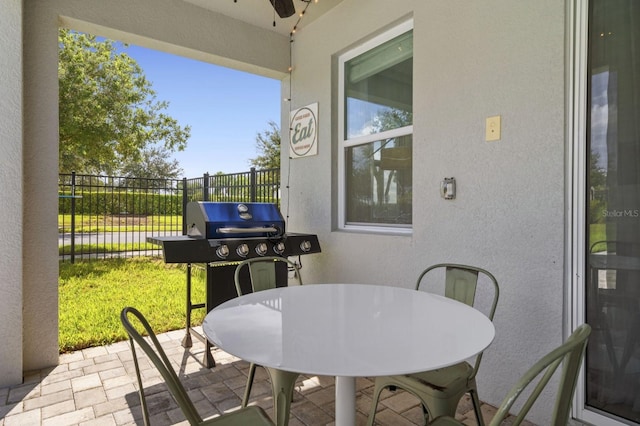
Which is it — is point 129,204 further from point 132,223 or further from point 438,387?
point 438,387

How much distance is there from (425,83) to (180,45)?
2.21m

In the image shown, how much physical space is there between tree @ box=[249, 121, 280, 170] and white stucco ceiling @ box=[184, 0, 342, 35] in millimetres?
10406

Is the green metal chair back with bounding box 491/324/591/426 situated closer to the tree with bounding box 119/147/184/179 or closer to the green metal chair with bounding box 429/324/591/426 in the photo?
the green metal chair with bounding box 429/324/591/426

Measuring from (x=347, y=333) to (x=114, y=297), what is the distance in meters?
4.39

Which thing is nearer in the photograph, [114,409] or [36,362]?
[114,409]

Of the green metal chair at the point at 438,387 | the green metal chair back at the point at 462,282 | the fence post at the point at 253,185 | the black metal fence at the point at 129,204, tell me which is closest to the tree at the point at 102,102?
the black metal fence at the point at 129,204

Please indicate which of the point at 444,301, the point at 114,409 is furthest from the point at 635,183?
the point at 114,409

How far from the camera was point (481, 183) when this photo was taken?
90.7 inches

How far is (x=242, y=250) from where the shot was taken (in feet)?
9.43

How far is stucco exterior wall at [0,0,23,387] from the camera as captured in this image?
251 centimetres

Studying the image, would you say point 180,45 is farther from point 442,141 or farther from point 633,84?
point 633,84

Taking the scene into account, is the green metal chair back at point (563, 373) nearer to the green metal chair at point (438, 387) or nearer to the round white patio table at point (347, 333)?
the round white patio table at point (347, 333)

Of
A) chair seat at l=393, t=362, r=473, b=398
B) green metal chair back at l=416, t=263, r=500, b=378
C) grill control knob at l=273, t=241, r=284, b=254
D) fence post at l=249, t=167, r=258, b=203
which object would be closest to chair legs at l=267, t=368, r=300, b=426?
chair seat at l=393, t=362, r=473, b=398

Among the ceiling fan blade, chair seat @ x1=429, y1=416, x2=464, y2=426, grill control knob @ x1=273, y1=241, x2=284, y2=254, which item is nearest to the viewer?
chair seat @ x1=429, y1=416, x2=464, y2=426
